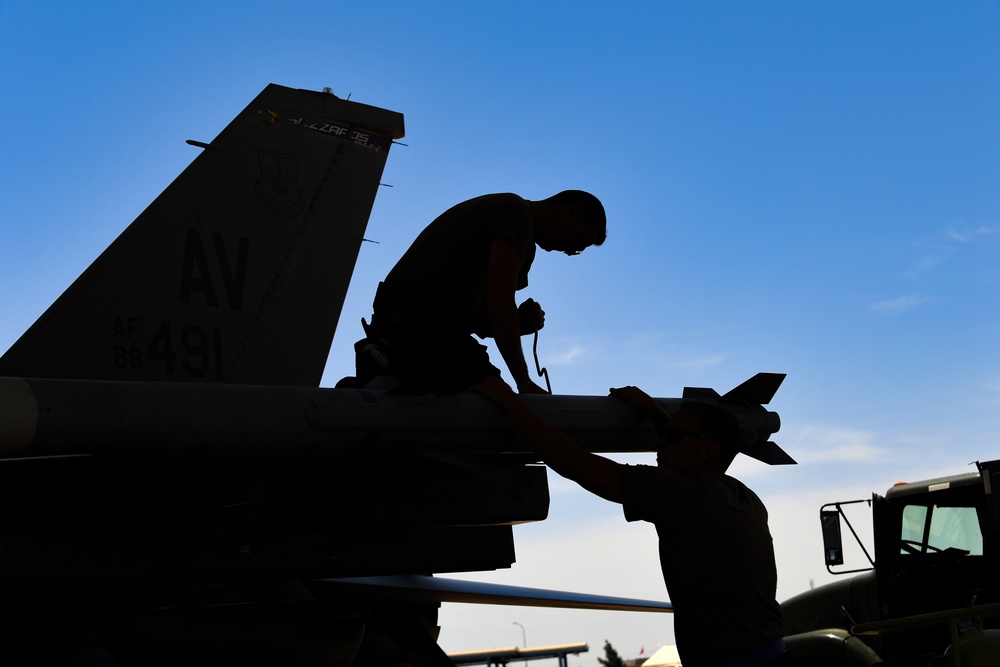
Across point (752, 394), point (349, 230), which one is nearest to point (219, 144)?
point (349, 230)

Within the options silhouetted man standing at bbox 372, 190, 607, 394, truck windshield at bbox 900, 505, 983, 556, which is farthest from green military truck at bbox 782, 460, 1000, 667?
silhouetted man standing at bbox 372, 190, 607, 394

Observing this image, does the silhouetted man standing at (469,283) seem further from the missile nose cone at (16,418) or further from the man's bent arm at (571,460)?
the missile nose cone at (16,418)

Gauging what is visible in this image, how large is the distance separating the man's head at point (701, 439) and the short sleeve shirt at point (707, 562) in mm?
125

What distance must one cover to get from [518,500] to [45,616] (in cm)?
216

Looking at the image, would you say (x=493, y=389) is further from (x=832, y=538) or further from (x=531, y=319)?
(x=832, y=538)

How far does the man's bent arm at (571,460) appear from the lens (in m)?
3.16

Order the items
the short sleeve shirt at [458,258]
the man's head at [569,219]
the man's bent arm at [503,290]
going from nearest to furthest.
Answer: the man's bent arm at [503,290]
the short sleeve shirt at [458,258]
the man's head at [569,219]

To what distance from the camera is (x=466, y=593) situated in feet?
27.8

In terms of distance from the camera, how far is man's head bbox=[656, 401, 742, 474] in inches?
129

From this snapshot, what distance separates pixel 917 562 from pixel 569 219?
4.55 meters

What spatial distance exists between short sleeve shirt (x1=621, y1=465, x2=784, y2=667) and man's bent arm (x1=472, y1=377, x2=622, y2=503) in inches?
2.0

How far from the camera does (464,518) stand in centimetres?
436

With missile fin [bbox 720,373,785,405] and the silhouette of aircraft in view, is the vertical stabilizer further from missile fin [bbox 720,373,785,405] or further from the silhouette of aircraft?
missile fin [bbox 720,373,785,405]

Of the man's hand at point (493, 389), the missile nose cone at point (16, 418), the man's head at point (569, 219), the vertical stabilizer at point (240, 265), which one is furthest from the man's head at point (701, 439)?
the vertical stabilizer at point (240, 265)
